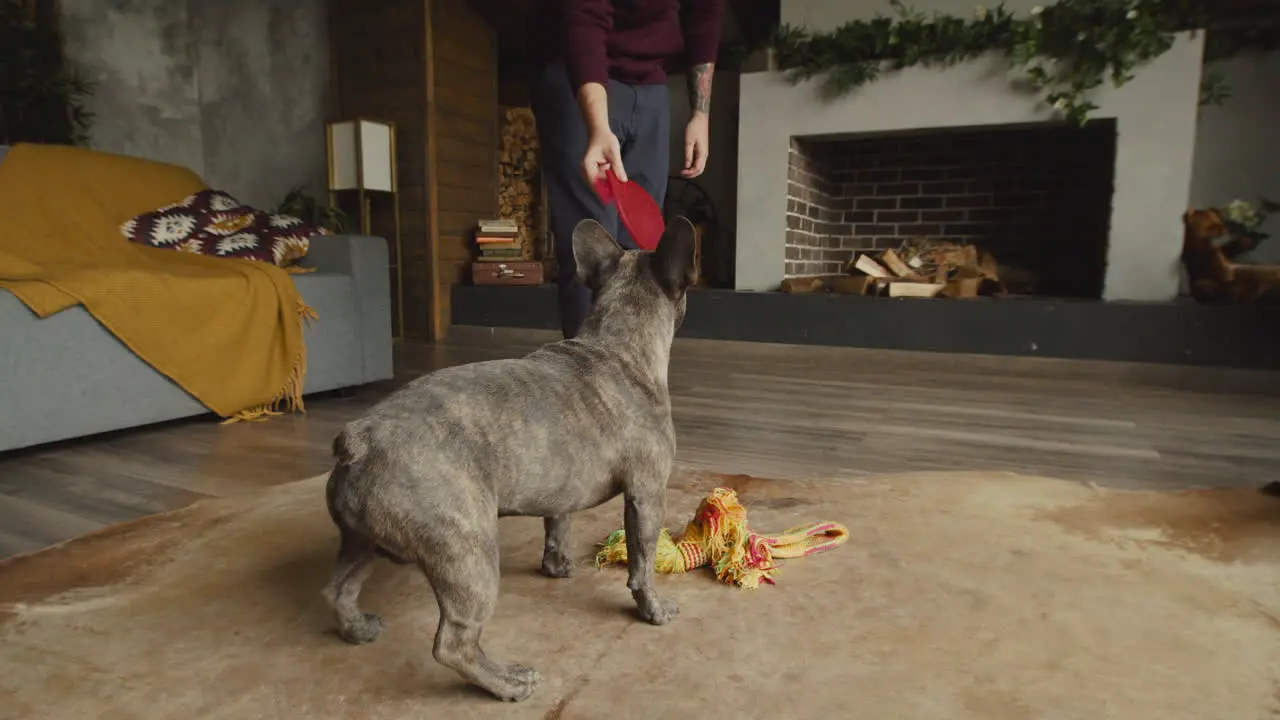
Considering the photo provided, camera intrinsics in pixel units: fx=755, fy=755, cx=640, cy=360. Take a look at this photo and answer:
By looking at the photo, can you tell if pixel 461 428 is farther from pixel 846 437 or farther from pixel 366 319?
pixel 366 319

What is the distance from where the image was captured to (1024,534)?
1.42m

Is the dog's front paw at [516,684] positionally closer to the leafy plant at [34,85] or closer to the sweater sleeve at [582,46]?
the sweater sleeve at [582,46]

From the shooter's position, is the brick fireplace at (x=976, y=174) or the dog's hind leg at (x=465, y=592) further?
the brick fireplace at (x=976, y=174)

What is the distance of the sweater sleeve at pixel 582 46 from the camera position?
1.44 meters

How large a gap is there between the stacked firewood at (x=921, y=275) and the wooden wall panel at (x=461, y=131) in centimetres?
198

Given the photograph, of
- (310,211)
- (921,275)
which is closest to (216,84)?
(310,211)

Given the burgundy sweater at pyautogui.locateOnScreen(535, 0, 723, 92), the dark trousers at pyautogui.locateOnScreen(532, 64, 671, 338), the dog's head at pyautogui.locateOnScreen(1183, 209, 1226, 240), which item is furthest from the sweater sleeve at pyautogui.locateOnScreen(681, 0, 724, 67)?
the dog's head at pyautogui.locateOnScreen(1183, 209, 1226, 240)

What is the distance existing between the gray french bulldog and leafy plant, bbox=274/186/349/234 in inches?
136

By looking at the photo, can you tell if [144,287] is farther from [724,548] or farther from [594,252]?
[724,548]

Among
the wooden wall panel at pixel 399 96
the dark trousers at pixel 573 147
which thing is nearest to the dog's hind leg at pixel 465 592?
the dark trousers at pixel 573 147

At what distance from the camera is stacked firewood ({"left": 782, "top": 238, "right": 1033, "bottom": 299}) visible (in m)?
3.62

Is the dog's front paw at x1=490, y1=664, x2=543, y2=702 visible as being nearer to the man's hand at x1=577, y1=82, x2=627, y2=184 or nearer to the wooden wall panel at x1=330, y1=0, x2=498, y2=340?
the man's hand at x1=577, y1=82, x2=627, y2=184

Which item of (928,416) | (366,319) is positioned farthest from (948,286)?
(366,319)

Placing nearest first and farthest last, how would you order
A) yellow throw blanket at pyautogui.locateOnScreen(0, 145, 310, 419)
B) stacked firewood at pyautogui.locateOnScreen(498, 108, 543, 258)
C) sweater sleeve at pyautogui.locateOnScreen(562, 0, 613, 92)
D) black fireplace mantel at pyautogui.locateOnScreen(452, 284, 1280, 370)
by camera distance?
sweater sleeve at pyautogui.locateOnScreen(562, 0, 613, 92), yellow throw blanket at pyautogui.locateOnScreen(0, 145, 310, 419), black fireplace mantel at pyautogui.locateOnScreen(452, 284, 1280, 370), stacked firewood at pyautogui.locateOnScreen(498, 108, 543, 258)
